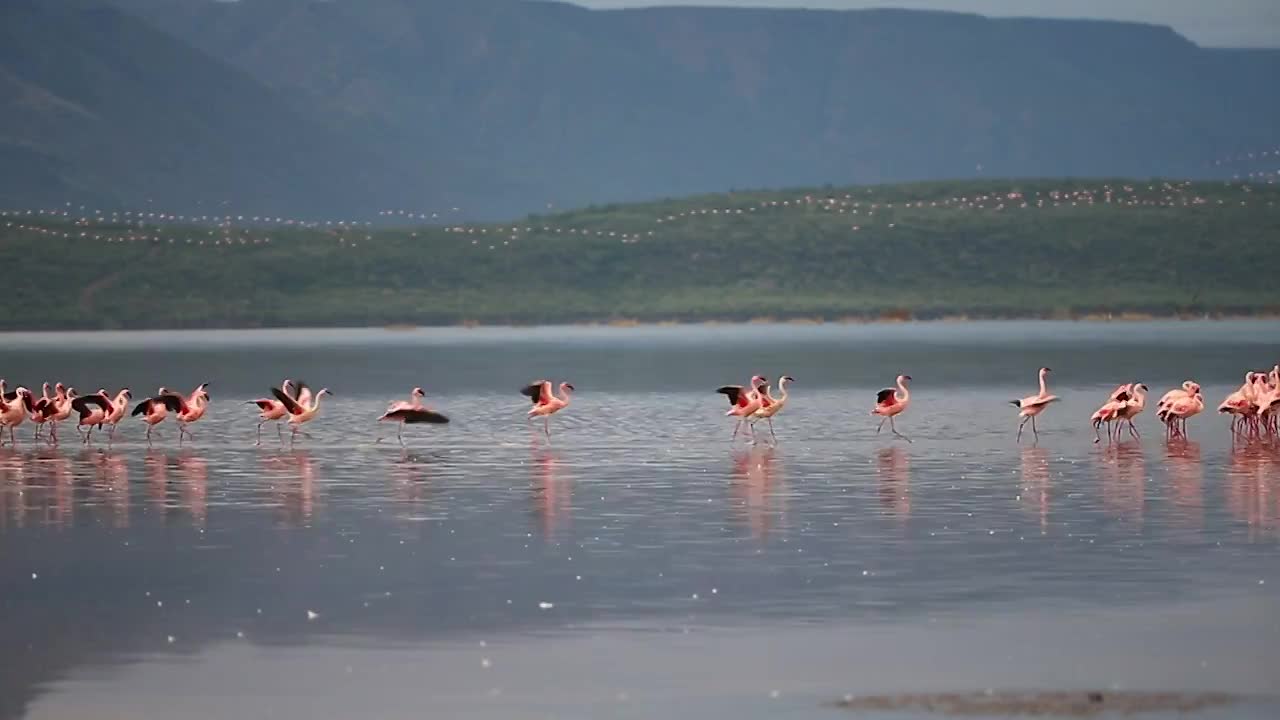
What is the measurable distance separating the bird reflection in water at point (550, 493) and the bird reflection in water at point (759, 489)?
1.75 m

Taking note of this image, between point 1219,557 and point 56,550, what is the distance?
9.73m

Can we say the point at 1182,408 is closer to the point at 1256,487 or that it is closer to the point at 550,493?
the point at 1256,487

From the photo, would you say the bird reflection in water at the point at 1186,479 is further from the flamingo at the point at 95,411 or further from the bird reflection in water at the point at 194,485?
the flamingo at the point at 95,411

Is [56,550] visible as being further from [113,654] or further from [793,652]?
[793,652]

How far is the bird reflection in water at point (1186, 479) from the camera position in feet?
74.5

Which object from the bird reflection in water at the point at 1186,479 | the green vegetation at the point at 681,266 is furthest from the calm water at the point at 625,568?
the green vegetation at the point at 681,266

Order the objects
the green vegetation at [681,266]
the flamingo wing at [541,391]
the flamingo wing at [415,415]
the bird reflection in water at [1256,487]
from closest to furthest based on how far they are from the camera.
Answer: the bird reflection in water at [1256,487]
the flamingo wing at [415,415]
the flamingo wing at [541,391]
the green vegetation at [681,266]

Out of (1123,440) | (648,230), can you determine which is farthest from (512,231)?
(1123,440)

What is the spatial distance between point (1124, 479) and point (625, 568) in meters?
9.31

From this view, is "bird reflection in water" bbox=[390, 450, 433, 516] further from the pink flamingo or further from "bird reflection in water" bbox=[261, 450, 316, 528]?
the pink flamingo

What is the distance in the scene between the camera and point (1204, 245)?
5364 inches

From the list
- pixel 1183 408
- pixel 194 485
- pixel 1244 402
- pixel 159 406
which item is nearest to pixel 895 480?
pixel 1183 408

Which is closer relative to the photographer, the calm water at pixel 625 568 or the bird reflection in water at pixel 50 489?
the calm water at pixel 625 568

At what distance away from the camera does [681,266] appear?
13788cm
